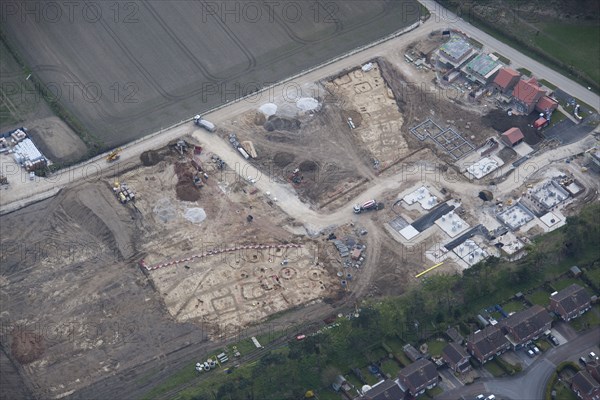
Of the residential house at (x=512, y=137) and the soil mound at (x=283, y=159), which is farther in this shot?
the residential house at (x=512, y=137)

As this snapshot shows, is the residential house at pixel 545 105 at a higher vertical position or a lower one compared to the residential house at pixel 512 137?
higher

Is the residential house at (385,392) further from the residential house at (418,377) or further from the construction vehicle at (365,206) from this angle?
the construction vehicle at (365,206)

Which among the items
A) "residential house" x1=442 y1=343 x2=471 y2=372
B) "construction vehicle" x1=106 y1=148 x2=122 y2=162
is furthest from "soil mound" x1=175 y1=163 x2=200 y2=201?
"residential house" x1=442 y1=343 x2=471 y2=372

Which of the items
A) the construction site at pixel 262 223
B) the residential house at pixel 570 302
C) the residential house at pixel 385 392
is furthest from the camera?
the residential house at pixel 570 302

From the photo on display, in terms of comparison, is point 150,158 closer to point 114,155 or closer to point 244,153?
point 114,155

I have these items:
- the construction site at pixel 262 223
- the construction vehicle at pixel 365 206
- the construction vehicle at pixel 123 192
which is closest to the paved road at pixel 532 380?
the construction site at pixel 262 223

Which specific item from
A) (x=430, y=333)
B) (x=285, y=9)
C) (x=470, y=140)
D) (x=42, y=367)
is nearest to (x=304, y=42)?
(x=285, y=9)
